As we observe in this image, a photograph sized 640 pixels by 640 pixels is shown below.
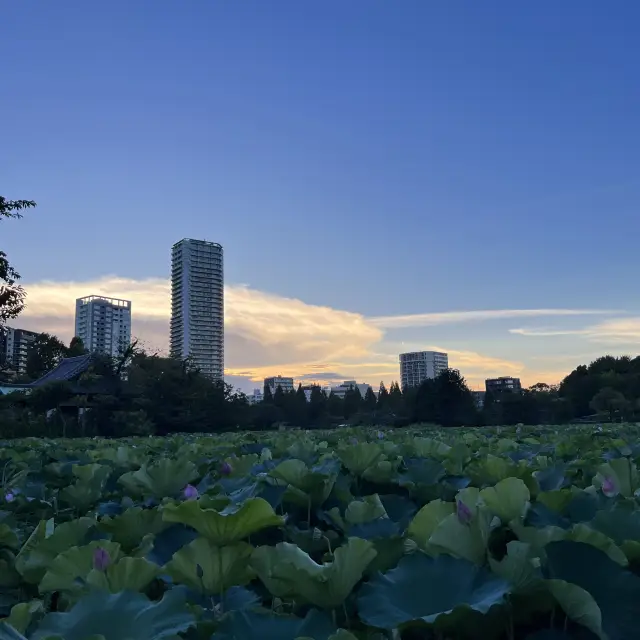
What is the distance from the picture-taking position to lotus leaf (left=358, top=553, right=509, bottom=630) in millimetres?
626

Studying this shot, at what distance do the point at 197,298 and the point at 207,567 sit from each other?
77528 millimetres

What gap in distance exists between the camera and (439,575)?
2.22 ft

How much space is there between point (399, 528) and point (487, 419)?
36.9 meters

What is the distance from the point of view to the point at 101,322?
87.1 metres

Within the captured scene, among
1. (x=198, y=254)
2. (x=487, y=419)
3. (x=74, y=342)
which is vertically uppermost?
(x=198, y=254)

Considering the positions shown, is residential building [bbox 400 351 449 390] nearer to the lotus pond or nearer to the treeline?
the treeline

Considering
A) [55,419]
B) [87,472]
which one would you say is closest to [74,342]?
[55,419]

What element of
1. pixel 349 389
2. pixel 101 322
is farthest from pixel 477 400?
pixel 101 322

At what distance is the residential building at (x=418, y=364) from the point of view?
113125 millimetres

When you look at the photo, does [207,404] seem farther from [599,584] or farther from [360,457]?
[599,584]

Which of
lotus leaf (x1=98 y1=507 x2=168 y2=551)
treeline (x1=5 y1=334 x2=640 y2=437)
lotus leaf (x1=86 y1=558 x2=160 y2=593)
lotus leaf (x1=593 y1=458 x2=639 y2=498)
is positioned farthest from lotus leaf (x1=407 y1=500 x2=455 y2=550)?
treeline (x1=5 y1=334 x2=640 y2=437)

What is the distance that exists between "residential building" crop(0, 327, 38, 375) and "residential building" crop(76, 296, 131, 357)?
16.4 metres

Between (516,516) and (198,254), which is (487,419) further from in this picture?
(198,254)

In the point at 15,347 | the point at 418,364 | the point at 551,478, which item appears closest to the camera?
the point at 551,478
